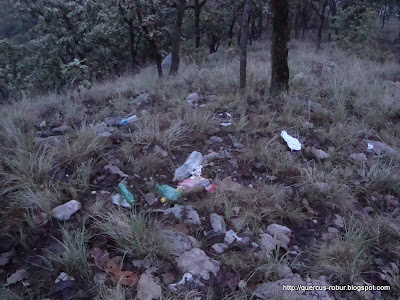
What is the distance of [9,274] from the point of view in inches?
77.0

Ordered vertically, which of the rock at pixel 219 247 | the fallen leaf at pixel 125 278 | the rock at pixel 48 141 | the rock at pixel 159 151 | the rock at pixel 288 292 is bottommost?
the rock at pixel 288 292

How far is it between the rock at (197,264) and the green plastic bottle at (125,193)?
2.14ft

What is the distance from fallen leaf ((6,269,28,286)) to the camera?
1.91 m

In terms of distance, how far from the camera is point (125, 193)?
→ 8.48 ft

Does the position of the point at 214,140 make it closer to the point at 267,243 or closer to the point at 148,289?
the point at 267,243

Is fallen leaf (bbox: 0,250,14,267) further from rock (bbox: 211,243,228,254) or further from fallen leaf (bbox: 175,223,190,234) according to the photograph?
rock (bbox: 211,243,228,254)

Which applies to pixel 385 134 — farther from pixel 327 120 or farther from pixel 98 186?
pixel 98 186

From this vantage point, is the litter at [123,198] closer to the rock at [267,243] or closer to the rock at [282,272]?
the rock at [267,243]

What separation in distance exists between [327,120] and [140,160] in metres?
2.39

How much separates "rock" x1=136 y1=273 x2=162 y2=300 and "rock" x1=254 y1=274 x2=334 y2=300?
1.80 feet

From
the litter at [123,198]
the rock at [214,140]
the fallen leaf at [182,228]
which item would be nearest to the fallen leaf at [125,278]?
the fallen leaf at [182,228]

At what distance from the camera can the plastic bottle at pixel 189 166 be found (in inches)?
114

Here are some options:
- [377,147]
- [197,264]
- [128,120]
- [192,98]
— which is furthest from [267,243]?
[192,98]

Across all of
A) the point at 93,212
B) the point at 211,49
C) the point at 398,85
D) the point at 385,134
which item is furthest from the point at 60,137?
the point at 211,49
